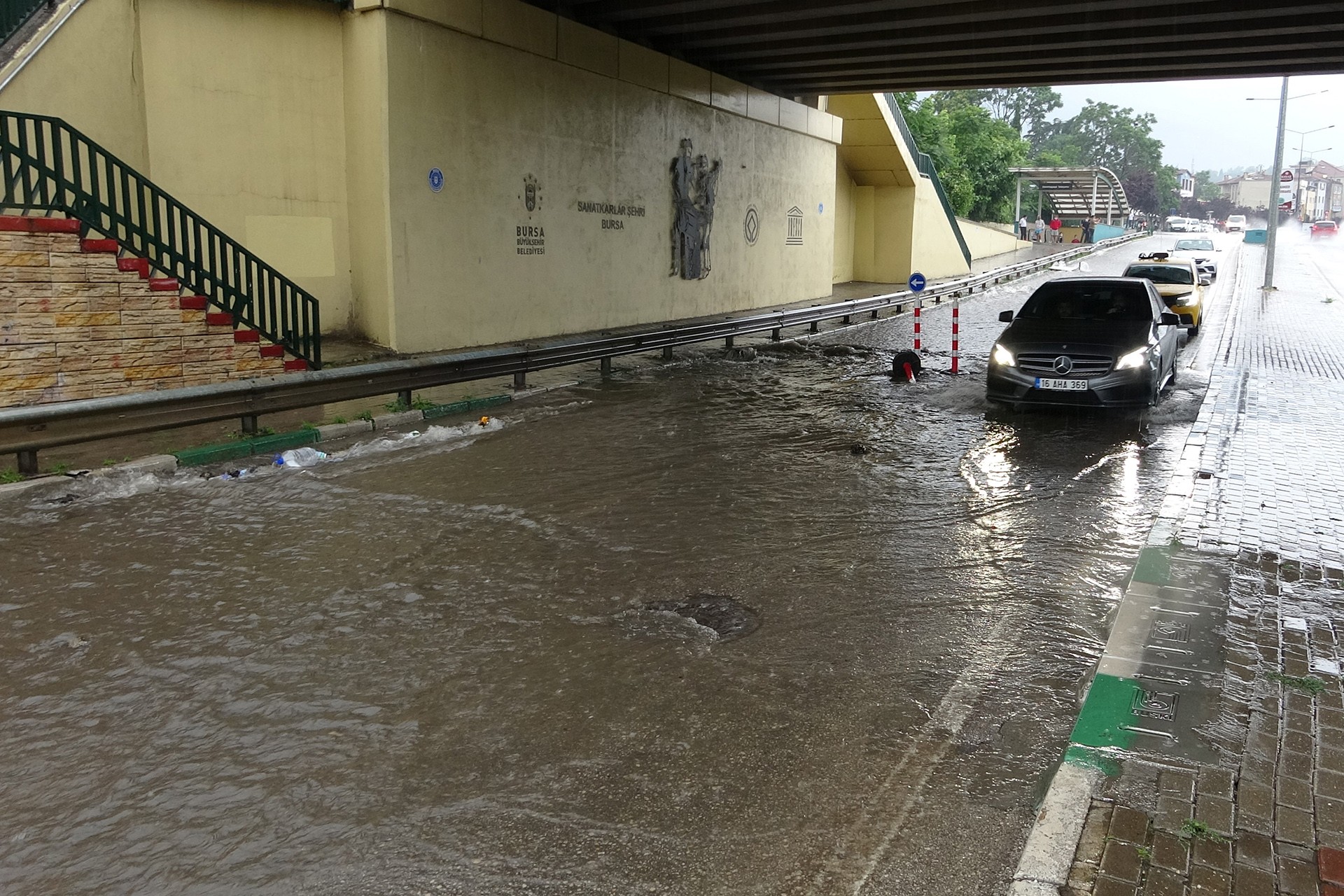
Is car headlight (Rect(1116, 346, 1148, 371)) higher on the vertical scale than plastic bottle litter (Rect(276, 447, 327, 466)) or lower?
higher

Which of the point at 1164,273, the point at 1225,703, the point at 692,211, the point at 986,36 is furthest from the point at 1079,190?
the point at 1225,703

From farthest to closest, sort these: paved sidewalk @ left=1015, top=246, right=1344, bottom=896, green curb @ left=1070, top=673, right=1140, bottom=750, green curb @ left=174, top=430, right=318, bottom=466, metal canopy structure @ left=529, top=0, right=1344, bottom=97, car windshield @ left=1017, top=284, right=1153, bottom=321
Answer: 1. metal canopy structure @ left=529, top=0, right=1344, bottom=97
2. car windshield @ left=1017, top=284, right=1153, bottom=321
3. green curb @ left=174, top=430, right=318, bottom=466
4. green curb @ left=1070, top=673, right=1140, bottom=750
5. paved sidewalk @ left=1015, top=246, right=1344, bottom=896

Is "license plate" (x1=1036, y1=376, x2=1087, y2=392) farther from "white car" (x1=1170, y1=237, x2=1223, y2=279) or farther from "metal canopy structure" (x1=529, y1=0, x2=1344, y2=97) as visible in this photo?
"white car" (x1=1170, y1=237, x2=1223, y2=279)

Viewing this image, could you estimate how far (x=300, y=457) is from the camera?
9.44 meters

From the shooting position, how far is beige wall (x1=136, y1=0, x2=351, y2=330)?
533 inches

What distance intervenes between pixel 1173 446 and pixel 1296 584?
447cm

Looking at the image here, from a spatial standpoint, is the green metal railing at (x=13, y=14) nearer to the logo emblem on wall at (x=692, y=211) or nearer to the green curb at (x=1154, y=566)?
the logo emblem on wall at (x=692, y=211)

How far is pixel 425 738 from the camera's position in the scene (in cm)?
422

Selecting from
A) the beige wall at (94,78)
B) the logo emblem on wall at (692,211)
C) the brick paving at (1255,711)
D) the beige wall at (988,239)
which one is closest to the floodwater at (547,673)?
the brick paving at (1255,711)

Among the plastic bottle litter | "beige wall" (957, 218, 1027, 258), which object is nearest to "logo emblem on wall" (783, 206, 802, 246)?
"beige wall" (957, 218, 1027, 258)

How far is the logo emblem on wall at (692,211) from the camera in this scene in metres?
21.7

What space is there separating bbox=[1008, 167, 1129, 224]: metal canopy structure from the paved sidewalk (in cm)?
5594

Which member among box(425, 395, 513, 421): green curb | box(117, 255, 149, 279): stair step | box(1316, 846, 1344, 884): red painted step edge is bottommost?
box(1316, 846, 1344, 884): red painted step edge

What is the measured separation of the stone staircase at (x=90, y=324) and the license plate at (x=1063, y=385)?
29.8 ft
